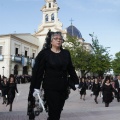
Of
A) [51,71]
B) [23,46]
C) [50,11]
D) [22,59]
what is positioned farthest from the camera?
[50,11]

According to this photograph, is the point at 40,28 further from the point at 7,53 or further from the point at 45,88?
the point at 45,88

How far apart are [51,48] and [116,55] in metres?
86.8

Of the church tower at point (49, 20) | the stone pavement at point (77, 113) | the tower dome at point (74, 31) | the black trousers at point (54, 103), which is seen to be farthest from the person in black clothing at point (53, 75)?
the tower dome at point (74, 31)

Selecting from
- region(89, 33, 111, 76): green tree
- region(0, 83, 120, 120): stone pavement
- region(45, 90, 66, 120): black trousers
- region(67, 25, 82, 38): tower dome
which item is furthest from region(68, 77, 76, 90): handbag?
region(67, 25, 82, 38): tower dome

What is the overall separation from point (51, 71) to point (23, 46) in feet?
191

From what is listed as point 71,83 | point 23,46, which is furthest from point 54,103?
point 23,46

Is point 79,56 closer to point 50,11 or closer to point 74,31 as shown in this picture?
point 50,11

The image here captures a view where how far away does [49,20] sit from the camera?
70.0 metres

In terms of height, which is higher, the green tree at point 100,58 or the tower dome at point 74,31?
the tower dome at point 74,31

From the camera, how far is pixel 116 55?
90.2m

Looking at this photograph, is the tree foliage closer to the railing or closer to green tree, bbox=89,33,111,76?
green tree, bbox=89,33,111,76

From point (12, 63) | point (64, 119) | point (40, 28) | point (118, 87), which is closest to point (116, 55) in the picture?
point (40, 28)

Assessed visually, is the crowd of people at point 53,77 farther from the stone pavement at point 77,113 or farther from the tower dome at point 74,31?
the tower dome at point 74,31

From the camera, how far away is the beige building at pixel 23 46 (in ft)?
186
